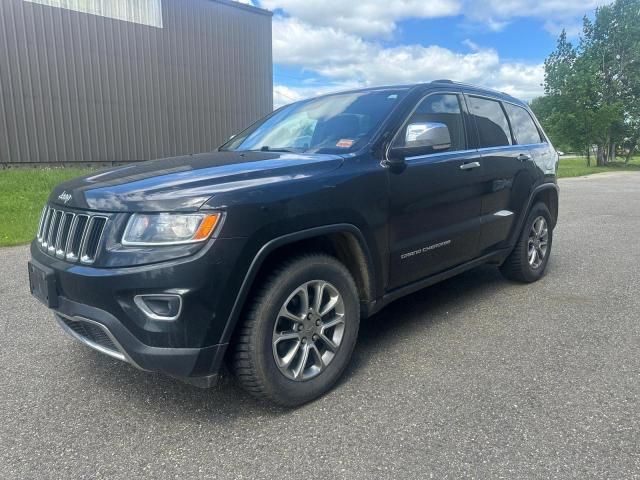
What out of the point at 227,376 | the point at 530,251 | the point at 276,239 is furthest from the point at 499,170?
the point at 227,376

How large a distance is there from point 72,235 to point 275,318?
1.10 metres

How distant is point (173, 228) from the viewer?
226cm

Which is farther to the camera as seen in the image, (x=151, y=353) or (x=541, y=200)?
(x=541, y=200)

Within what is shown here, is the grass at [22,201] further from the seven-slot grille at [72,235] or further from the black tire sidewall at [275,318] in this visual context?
the black tire sidewall at [275,318]

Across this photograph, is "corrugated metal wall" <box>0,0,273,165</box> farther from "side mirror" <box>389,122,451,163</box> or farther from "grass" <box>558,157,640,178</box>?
"grass" <box>558,157,640,178</box>

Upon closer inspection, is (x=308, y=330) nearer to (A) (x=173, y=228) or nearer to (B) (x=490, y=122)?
(A) (x=173, y=228)

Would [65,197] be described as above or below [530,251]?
above

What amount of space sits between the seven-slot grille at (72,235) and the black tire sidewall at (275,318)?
2.77 feet

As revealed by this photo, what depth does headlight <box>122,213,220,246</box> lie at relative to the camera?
2252 mm

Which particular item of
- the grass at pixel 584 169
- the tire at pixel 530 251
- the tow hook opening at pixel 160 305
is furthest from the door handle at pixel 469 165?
the grass at pixel 584 169

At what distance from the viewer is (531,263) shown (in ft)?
16.0

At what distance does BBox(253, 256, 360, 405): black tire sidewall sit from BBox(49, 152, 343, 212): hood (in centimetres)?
49

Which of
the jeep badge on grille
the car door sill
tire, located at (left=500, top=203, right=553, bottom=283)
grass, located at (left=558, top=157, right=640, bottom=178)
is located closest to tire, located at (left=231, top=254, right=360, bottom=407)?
the car door sill

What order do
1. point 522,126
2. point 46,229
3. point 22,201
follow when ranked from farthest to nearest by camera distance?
point 22,201 < point 522,126 < point 46,229
